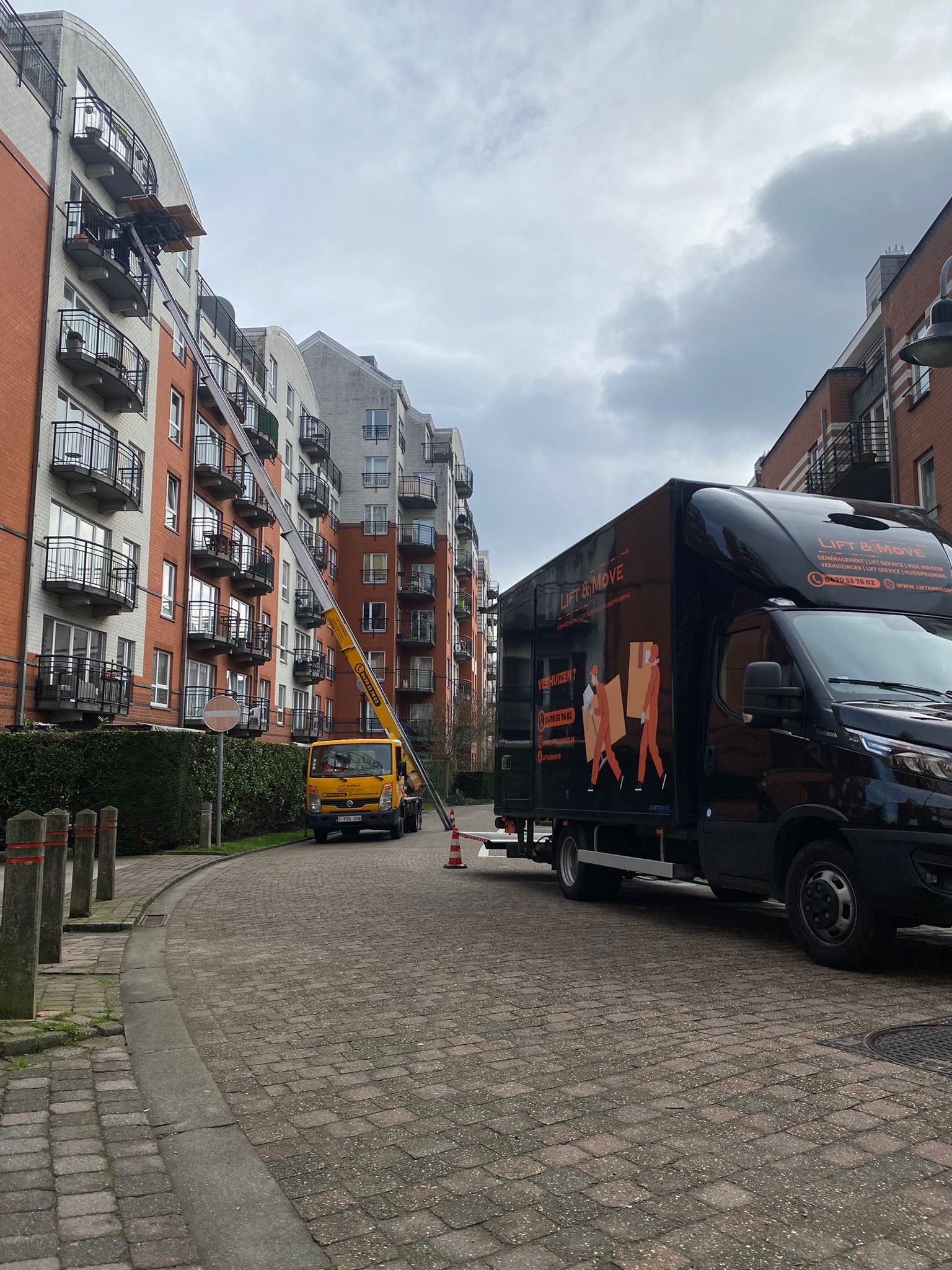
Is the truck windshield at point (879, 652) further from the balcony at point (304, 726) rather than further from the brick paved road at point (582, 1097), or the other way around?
the balcony at point (304, 726)

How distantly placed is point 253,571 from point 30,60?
699 inches

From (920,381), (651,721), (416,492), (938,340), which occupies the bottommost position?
(651,721)

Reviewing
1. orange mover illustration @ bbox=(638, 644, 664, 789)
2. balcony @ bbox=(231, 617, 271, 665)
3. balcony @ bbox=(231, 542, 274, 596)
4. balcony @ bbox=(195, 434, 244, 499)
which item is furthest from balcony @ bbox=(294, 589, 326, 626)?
orange mover illustration @ bbox=(638, 644, 664, 789)

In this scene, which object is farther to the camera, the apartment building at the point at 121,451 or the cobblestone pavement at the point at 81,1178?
the apartment building at the point at 121,451

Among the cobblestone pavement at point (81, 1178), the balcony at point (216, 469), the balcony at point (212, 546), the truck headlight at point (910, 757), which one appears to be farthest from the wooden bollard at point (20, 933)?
the balcony at point (216, 469)

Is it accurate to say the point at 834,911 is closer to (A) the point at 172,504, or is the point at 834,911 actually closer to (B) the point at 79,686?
(B) the point at 79,686

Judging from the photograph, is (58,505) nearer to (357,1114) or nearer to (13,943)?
(13,943)

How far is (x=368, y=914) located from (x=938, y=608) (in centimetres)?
580

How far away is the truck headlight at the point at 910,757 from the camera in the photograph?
6.33 metres

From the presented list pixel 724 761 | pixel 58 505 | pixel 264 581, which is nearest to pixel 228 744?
pixel 58 505

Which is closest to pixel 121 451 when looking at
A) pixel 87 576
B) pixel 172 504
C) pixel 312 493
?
pixel 87 576

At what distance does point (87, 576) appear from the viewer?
25984 mm

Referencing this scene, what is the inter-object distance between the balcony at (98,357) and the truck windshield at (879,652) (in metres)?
22.1

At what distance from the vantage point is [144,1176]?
3.53 metres
